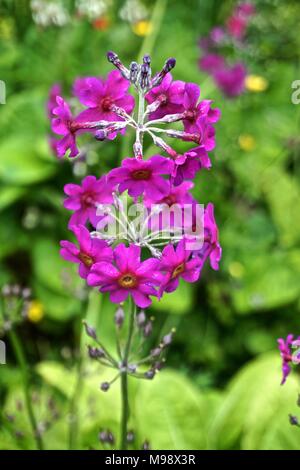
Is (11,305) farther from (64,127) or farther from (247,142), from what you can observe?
(247,142)

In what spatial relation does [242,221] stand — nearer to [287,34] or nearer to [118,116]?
[287,34]

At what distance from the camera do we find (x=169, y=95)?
150 cm

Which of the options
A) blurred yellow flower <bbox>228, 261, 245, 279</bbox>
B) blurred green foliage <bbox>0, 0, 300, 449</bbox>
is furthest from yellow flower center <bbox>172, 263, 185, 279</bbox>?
blurred yellow flower <bbox>228, 261, 245, 279</bbox>

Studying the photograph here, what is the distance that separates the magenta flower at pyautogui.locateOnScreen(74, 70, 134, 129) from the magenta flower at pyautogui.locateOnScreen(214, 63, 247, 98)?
2499 millimetres

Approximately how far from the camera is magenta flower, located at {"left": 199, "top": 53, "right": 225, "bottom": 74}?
4051 mm

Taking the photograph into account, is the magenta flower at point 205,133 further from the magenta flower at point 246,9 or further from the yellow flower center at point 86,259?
the magenta flower at point 246,9

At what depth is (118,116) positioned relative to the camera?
5.00ft

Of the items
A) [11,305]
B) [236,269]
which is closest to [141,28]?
[236,269]

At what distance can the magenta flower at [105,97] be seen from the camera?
1479 mm

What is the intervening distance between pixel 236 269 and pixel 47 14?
2347 millimetres

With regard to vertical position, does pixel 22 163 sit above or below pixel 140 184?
above

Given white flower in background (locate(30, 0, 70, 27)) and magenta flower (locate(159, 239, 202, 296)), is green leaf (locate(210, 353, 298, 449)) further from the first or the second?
white flower in background (locate(30, 0, 70, 27))
